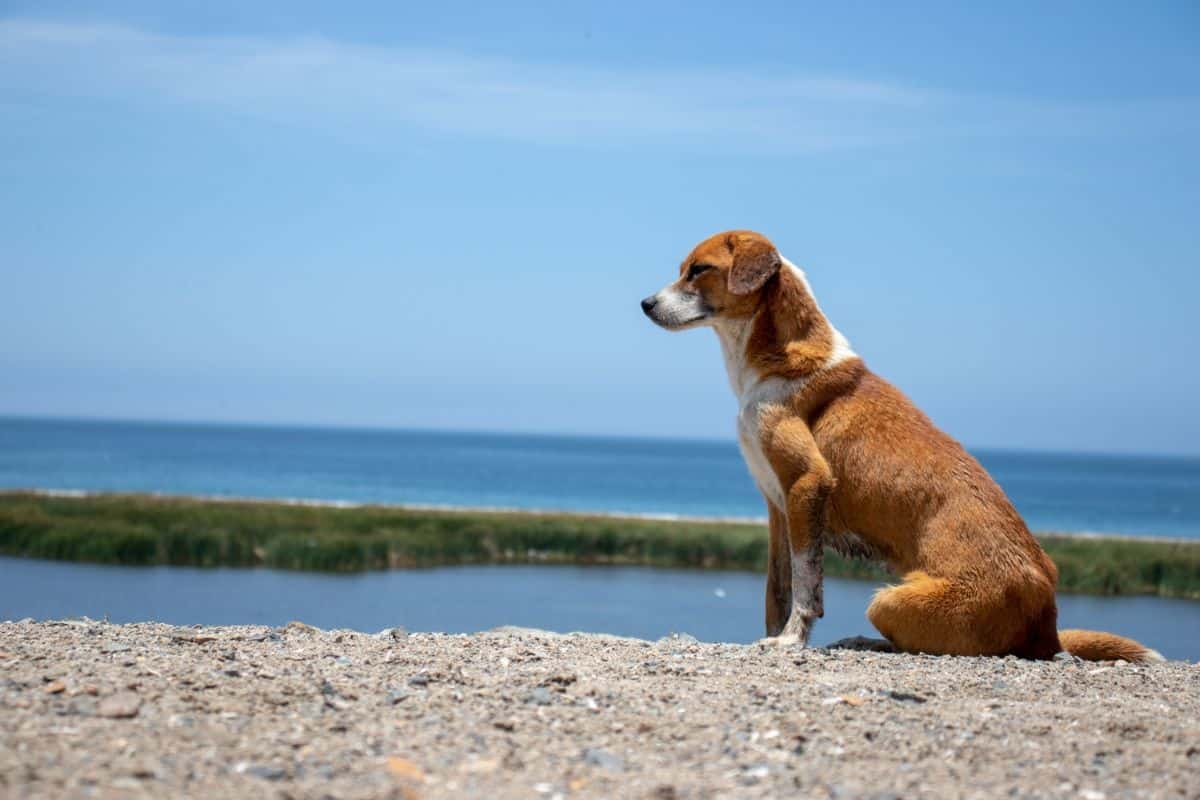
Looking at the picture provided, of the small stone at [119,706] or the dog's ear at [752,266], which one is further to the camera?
the dog's ear at [752,266]

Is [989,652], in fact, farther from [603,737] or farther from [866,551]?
[603,737]

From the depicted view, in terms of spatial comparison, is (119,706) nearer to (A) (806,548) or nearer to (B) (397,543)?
(A) (806,548)

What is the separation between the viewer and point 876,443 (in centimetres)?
795

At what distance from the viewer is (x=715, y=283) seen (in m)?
8.17

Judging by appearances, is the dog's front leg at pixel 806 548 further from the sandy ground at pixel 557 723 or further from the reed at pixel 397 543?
the reed at pixel 397 543

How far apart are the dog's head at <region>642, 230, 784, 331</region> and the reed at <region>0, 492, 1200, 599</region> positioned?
978 inches

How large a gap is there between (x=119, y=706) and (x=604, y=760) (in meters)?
2.22

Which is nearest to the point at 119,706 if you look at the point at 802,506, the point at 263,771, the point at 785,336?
the point at 263,771

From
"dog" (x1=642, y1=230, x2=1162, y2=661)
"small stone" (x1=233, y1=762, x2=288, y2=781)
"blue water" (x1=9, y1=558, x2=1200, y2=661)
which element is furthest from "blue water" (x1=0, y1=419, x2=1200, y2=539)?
"small stone" (x1=233, y1=762, x2=288, y2=781)

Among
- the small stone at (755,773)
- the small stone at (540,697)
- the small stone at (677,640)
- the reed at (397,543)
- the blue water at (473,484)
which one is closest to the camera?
the small stone at (755,773)

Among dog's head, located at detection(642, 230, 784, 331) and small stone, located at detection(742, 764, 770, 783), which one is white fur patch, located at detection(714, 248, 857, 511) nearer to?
dog's head, located at detection(642, 230, 784, 331)

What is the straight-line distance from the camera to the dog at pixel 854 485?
771cm

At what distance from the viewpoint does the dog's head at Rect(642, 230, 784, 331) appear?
8.05m

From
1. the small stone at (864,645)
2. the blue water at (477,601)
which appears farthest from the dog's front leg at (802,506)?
the blue water at (477,601)
